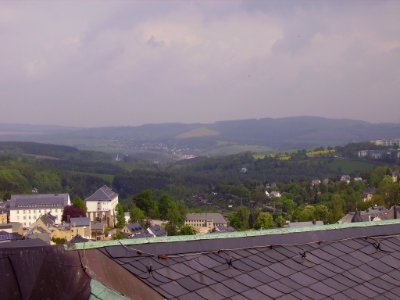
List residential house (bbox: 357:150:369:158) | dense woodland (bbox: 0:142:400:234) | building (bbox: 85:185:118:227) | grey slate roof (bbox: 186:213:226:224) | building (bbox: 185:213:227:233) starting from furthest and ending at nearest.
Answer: residential house (bbox: 357:150:369:158)
dense woodland (bbox: 0:142:400:234)
building (bbox: 85:185:118:227)
grey slate roof (bbox: 186:213:226:224)
building (bbox: 185:213:227:233)

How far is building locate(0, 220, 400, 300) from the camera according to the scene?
11.8 feet

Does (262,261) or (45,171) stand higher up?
(262,261)

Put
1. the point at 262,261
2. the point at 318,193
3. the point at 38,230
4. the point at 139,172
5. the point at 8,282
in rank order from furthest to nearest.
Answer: the point at 139,172 < the point at 318,193 < the point at 38,230 < the point at 262,261 < the point at 8,282

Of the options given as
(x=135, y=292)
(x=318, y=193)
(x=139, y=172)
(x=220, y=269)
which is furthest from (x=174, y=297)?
(x=139, y=172)

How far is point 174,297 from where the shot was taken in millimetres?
3854

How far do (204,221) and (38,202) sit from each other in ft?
57.5

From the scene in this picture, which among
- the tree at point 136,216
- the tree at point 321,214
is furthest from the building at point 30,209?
the tree at point 321,214

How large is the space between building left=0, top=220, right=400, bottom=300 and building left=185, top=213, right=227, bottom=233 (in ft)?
165

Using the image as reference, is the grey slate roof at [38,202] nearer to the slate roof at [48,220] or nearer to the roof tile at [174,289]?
the slate roof at [48,220]

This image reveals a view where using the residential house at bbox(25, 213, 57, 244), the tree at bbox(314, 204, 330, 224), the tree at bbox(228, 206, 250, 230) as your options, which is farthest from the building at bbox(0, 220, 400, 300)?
the tree at bbox(228, 206, 250, 230)

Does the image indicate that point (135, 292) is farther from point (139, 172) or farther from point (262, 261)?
point (139, 172)

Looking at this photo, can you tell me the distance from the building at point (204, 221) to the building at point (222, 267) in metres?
50.4

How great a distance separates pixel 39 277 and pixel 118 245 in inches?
31.6

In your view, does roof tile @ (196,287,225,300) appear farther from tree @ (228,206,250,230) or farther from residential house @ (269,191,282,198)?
residential house @ (269,191,282,198)
